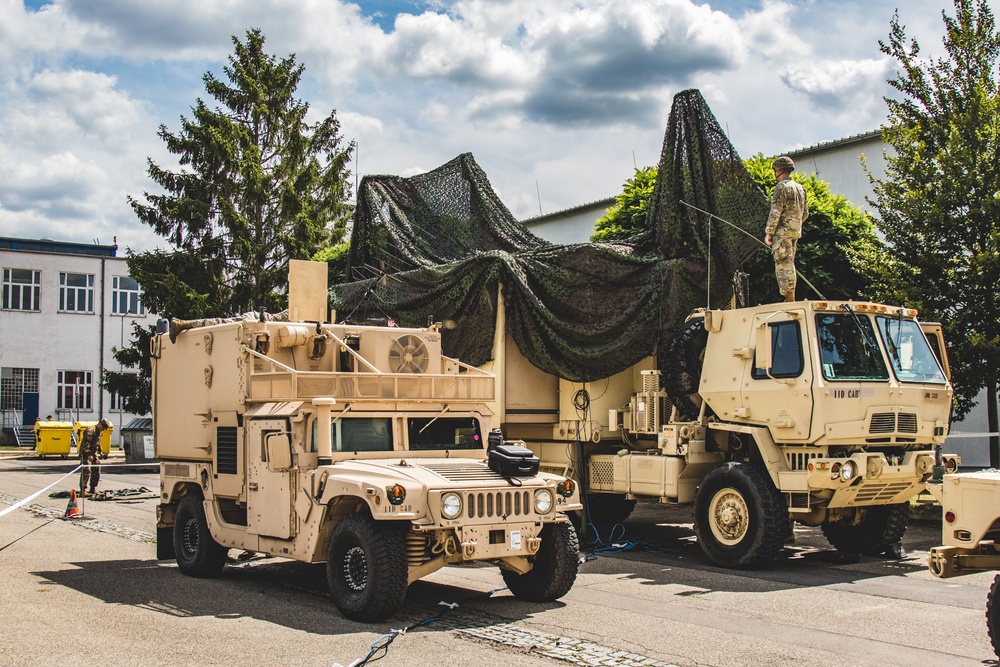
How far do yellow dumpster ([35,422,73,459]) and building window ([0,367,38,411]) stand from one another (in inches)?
469

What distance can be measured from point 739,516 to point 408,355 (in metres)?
4.22

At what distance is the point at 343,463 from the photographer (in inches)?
372

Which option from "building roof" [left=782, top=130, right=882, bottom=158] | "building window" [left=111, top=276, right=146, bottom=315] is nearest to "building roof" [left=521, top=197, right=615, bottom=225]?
"building roof" [left=782, top=130, right=882, bottom=158]

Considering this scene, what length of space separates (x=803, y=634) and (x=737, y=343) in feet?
15.4

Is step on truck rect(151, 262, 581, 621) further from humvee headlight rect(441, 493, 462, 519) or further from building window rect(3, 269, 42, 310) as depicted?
building window rect(3, 269, 42, 310)

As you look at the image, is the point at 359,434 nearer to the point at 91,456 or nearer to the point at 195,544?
the point at 195,544

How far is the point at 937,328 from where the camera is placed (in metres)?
12.6

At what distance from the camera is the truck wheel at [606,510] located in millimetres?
15031

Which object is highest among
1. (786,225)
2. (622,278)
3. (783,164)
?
(783,164)

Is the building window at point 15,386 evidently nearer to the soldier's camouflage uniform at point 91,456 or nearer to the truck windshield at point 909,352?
the soldier's camouflage uniform at point 91,456

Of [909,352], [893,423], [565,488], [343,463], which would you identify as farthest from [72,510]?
[909,352]

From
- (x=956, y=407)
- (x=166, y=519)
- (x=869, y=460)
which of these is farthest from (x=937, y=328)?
(x=166, y=519)

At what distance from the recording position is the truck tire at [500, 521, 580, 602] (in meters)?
9.27

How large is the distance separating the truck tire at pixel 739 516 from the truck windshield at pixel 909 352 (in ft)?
6.57
